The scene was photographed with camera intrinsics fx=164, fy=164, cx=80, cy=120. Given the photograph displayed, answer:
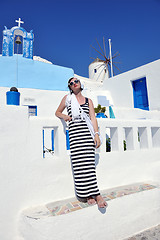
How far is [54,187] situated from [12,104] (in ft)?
4.61

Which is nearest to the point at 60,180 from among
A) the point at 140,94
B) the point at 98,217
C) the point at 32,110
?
the point at 98,217

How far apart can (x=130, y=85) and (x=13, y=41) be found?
9.14 m

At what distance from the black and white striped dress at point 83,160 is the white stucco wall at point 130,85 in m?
10.6

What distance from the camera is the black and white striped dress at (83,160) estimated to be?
2205mm

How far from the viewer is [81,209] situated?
2.12 metres

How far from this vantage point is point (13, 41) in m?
10.0

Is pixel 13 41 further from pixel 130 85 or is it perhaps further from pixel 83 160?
pixel 83 160

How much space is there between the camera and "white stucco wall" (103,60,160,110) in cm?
1167

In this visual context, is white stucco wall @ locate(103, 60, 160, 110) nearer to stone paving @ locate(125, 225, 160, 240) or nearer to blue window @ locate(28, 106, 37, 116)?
blue window @ locate(28, 106, 37, 116)

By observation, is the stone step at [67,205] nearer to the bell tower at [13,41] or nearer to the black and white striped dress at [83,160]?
the black and white striped dress at [83,160]

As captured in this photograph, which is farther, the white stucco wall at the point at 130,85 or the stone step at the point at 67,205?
the white stucco wall at the point at 130,85

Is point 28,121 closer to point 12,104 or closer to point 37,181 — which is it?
point 12,104

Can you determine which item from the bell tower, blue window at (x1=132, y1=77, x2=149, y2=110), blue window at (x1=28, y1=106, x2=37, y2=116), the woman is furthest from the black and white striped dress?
blue window at (x1=132, y1=77, x2=149, y2=110)

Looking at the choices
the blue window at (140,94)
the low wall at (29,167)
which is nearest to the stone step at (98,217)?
the low wall at (29,167)
